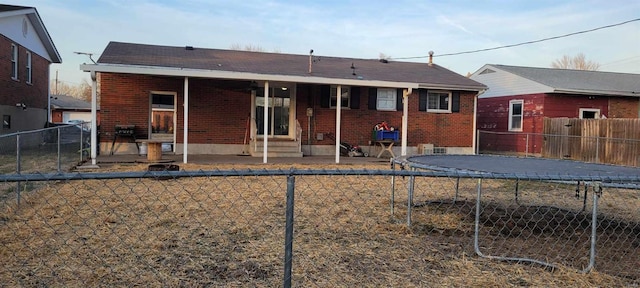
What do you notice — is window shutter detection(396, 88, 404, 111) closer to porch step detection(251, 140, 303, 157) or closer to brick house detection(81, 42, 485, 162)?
brick house detection(81, 42, 485, 162)

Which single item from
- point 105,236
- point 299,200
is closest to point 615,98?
point 299,200

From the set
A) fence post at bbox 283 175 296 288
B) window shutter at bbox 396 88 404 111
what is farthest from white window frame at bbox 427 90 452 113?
fence post at bbox 283 175 296 288

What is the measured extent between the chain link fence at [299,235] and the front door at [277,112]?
7371 mm

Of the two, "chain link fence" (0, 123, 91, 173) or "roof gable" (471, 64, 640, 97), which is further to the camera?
"roof gable" (471, 64, 640, 97)

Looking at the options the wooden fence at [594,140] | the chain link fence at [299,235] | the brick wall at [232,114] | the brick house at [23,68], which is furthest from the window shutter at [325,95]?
the brick house at [23,68]

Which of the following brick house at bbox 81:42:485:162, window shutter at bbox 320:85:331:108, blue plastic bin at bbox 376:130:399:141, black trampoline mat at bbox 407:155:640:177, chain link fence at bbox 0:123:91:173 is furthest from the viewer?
window shutter at bbox 320:85:331:108

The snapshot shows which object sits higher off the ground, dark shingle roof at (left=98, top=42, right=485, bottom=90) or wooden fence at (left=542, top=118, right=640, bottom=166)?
dark shingle roof at (left=98, top=42, right=485, bottom=90)

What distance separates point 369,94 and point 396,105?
3.96 feet

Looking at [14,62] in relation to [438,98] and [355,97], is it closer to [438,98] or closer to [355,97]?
[355,97]

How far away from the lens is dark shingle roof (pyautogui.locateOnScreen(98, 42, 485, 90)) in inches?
565

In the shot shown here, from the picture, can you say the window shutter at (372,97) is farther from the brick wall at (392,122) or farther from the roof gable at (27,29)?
the roof gable at (27,29)

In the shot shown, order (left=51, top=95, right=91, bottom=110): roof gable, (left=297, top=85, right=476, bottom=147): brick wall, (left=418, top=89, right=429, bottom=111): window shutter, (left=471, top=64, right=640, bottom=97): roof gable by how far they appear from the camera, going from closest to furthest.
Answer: (left=297, top=85, right=476, bottom=147): brick wall < (left=418, top=89, right=429, bottom=111): window shutter < (left=471, top=64, right=640, bottom=97): roof gable < (left=51, top=95, right=91, bottom=110): roof gable

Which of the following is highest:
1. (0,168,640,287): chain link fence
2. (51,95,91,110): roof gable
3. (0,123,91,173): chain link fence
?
(51,95,91,110): roof gable

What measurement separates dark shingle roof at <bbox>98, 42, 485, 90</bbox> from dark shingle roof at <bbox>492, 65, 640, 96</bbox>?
409cm
